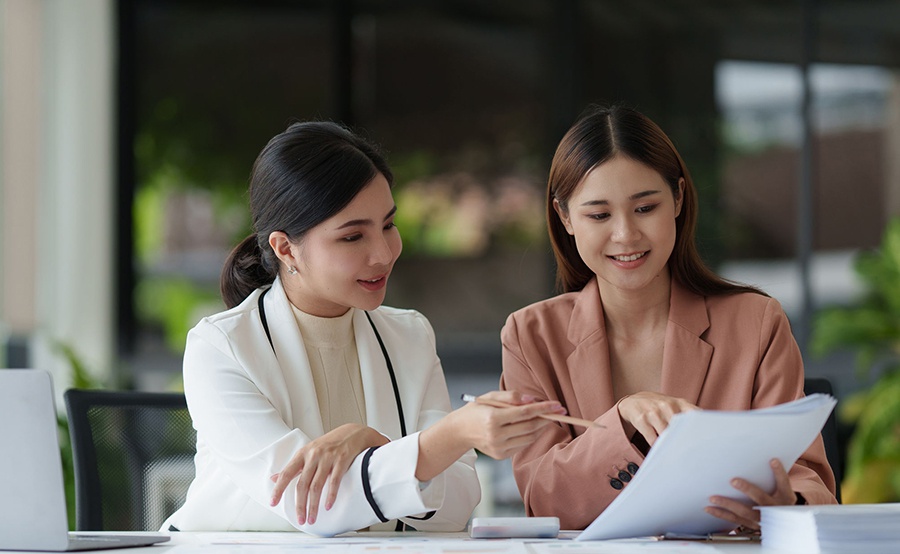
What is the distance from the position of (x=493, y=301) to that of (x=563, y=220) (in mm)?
4631

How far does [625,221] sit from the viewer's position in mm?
1912

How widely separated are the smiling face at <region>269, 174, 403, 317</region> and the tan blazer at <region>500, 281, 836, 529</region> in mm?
324

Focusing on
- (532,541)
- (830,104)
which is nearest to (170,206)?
(830,104)

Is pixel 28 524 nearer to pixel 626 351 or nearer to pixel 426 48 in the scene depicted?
pixel 626 351

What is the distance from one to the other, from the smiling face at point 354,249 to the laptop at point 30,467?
57cm

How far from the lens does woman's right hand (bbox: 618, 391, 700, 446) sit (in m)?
1.62

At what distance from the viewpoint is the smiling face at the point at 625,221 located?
1.93 m

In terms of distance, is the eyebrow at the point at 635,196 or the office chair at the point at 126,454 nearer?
the eyebrow at the point at 635,196

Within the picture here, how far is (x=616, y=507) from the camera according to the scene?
145cm

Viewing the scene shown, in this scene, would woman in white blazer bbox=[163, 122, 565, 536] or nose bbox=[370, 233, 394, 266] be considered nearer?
woman in white blazer bbox=[163, 122, 565, 536]

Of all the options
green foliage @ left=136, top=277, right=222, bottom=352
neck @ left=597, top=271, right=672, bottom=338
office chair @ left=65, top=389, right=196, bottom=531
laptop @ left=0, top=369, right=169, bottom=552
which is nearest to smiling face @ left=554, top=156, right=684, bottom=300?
neck @ left=597, top=271, right=672, bottom=338

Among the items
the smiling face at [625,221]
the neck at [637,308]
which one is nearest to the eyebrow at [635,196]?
the smiling face at [625,221]

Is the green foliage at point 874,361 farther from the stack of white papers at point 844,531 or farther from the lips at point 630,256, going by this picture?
the stack of white papers at point 844,531

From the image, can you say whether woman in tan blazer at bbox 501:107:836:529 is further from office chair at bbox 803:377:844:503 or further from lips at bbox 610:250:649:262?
office chair at bbox 803:377:844:503
